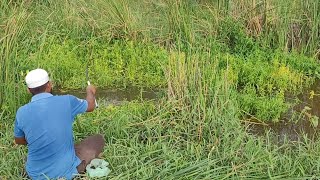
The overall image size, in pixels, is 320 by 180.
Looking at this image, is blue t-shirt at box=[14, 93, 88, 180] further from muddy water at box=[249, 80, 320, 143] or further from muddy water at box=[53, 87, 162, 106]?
muddy water at box=[249, 80, 320, 143]

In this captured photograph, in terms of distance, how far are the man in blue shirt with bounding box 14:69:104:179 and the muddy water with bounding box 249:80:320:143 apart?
2.02 meters

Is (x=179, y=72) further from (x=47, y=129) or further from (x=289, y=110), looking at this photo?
(x=289, y=110)

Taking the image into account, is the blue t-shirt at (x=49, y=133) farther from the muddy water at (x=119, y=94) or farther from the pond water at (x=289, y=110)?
the muddy water at (x=119, y=94)

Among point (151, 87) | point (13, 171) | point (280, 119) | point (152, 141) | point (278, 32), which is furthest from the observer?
point (278, 32)

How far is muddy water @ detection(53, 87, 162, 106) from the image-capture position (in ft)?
18.8

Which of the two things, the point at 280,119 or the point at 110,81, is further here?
the point at 110,81

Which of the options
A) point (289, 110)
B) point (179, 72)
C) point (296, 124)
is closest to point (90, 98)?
point (179, 72)

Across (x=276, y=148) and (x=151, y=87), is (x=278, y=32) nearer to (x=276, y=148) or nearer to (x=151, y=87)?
(x=151, y=87)

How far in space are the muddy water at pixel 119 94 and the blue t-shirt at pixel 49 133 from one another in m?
1.91

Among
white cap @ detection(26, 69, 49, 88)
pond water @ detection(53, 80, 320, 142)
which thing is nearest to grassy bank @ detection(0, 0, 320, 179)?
pond water @ detection(53, 80, 320, 142)

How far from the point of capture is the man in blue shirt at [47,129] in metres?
3.52

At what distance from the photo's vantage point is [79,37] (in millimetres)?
6711

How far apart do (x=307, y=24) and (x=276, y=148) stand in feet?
9.07

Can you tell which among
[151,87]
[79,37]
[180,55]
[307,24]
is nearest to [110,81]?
[151,87]
